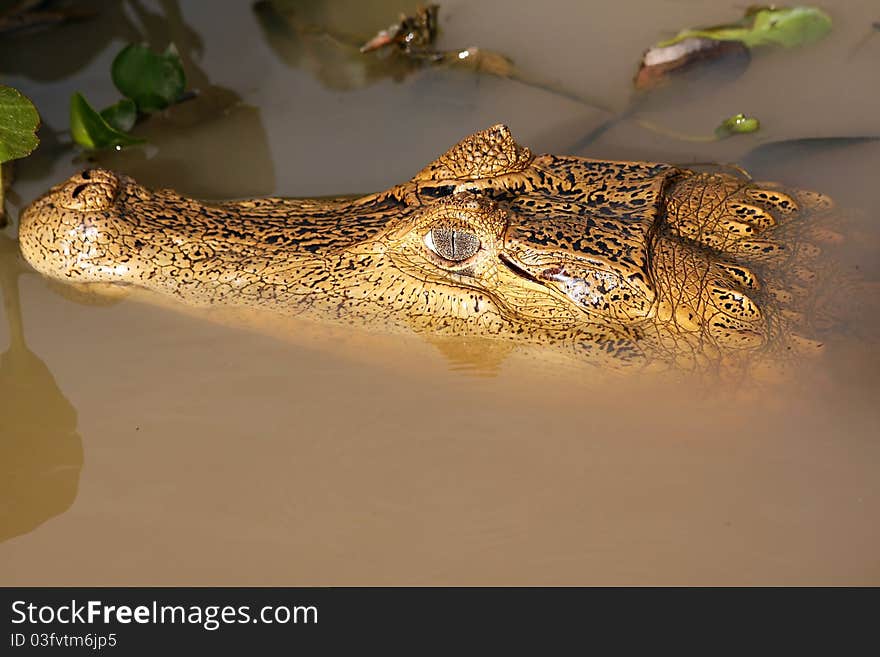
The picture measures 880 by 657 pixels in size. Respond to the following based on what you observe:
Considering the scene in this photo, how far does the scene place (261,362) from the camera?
12.9 ft

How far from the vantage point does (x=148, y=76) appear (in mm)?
4992

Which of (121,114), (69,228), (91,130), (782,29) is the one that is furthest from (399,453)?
(782,29)

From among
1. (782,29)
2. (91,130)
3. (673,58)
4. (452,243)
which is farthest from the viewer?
(782,29)

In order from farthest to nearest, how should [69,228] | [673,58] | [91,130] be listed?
[673,58] < [91,130] < [69,228]

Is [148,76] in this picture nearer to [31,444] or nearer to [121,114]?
[121,114]

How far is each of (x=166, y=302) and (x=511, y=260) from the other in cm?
148

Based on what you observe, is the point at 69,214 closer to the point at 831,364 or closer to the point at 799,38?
the point at 831,364

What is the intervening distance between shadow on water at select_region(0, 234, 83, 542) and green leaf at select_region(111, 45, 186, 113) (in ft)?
4.87

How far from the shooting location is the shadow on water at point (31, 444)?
11.4 feet

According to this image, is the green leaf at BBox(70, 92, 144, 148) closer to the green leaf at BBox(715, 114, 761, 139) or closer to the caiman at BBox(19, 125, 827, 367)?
the caiman at BBox(19, 125, 827, 367)

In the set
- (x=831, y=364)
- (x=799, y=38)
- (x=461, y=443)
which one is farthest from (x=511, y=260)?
(x=799, y=38)

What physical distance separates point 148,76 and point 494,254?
2467 mm

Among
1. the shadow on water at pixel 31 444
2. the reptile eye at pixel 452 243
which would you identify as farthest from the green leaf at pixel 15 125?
the reptile eye at pixel 452 243

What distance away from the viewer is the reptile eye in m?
3.58
